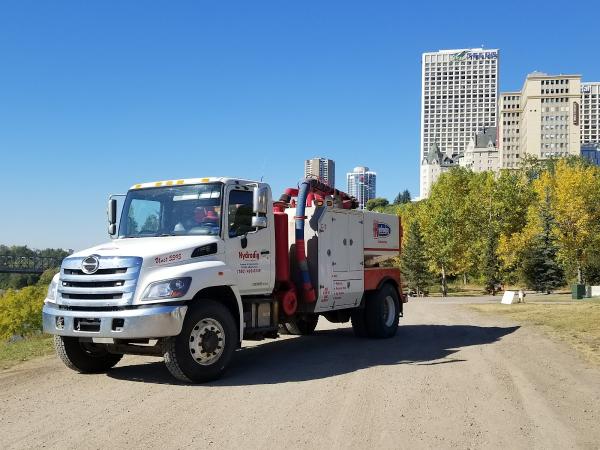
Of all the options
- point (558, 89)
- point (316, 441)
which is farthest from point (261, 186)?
point (558, 89)

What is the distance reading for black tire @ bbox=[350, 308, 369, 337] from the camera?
1361 cm

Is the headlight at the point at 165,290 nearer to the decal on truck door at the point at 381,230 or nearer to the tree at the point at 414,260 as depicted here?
the decal on truck door at the point at 381,230

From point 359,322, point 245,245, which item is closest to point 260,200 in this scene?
point 245,245

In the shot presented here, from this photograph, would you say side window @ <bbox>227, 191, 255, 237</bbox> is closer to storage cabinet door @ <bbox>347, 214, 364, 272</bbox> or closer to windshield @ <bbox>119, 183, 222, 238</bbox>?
windshield @ <bbox>119, 183, 222, 238</bbox>

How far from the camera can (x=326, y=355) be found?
1112 cm

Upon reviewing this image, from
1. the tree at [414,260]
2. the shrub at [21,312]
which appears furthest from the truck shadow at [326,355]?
the shrub at [21,312]

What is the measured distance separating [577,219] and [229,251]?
48.1 m

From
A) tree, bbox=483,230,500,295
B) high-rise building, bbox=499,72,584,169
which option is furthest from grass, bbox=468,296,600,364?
high-rise building, bbox=499,72,584,169

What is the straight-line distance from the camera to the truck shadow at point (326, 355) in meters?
9.06

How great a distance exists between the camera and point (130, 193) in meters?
10.1

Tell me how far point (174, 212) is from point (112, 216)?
58.6 inches

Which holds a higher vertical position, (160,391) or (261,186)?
(261,186)

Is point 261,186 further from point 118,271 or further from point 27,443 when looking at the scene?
point 27,443

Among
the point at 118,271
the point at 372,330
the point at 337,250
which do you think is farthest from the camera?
the point at 372,330
